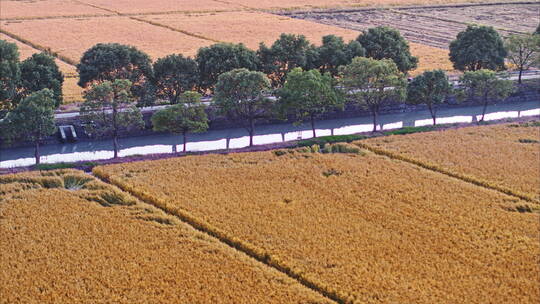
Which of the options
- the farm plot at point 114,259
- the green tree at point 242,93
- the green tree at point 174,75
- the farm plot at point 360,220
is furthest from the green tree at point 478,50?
the farm plot at point 114,259

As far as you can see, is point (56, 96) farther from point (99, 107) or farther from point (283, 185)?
point (283, 185)

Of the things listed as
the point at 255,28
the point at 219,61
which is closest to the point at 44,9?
the point at 255,28

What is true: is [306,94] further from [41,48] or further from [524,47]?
[41,48]

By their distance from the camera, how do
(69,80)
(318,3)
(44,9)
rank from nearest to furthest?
(69,80), (44,9), (318,3)

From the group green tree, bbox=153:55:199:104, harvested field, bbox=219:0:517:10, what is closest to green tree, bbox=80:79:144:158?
green tree, bbox=153:55:199:104

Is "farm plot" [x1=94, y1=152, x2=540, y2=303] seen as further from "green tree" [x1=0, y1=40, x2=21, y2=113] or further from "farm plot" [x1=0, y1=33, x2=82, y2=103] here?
"farm plot" [x1=0, y1=33, x2=82, y2=103]

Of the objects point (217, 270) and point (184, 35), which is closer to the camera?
point (217, 270)

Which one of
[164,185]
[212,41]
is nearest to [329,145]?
[164,185]
